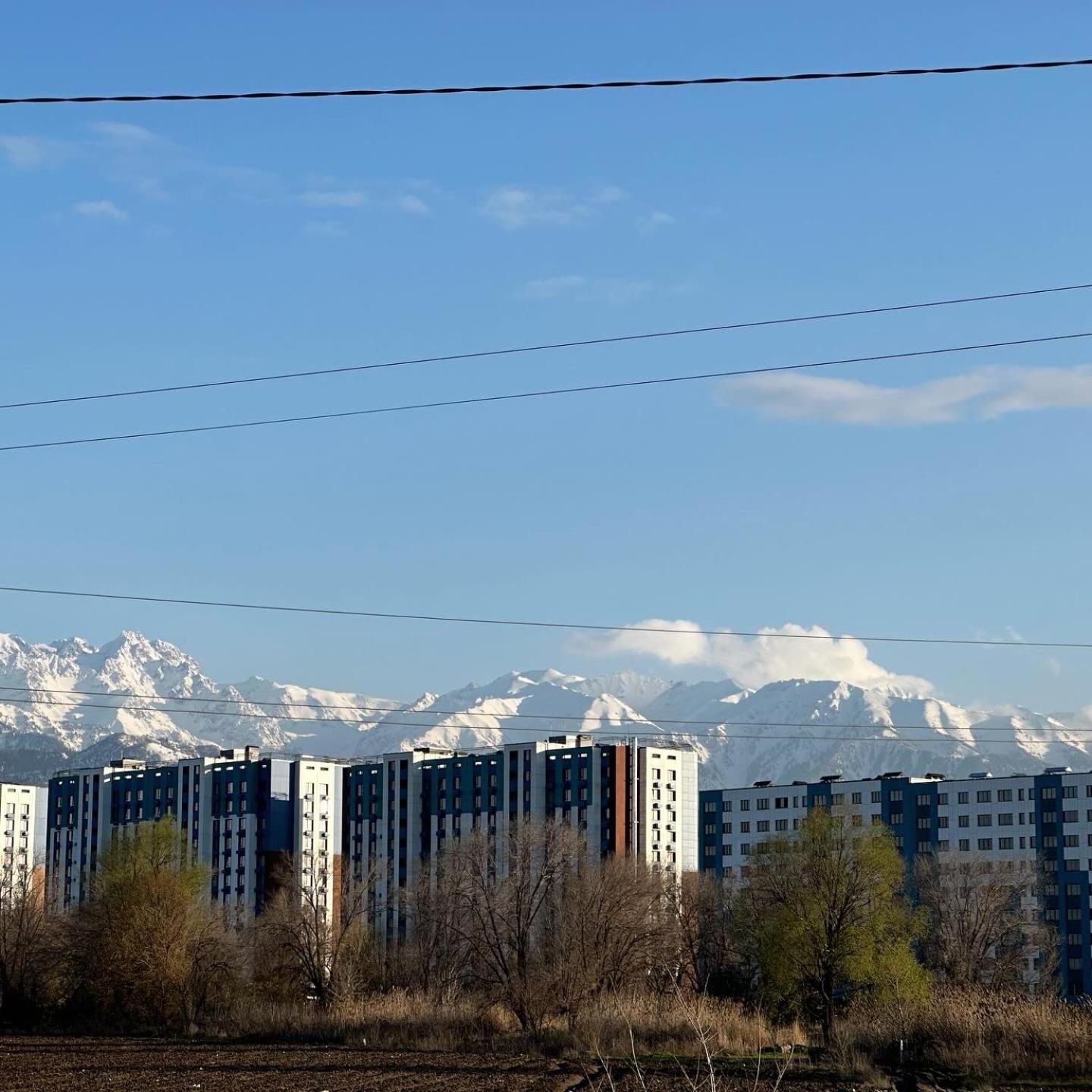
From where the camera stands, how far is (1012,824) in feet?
585

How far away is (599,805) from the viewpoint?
188 metres

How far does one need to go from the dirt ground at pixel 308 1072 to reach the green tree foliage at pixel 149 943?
1941cm

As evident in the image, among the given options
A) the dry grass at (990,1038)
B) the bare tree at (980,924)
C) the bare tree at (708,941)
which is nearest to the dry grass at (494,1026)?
the dry grass at (990,1038)

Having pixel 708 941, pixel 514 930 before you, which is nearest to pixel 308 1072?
pixel 514 930

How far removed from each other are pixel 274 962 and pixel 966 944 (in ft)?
184

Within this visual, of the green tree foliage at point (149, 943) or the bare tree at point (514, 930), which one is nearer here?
the bare tree at point (514, 930)

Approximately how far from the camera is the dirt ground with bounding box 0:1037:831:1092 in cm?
5009

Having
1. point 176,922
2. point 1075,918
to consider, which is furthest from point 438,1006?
point 1075,918

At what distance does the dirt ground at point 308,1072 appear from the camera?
50.1m

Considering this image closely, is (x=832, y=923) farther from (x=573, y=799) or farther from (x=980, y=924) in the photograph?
(x=573, y=799)

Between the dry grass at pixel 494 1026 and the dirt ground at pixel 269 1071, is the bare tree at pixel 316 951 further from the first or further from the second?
the dirt ground at pixel 269 1071

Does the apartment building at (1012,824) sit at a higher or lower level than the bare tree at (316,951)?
higher

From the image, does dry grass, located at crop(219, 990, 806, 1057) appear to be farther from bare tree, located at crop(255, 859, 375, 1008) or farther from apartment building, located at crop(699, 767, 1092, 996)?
apartment building, located at crop(699, 767, 1092, 996)

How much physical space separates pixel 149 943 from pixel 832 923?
35.7 meters
